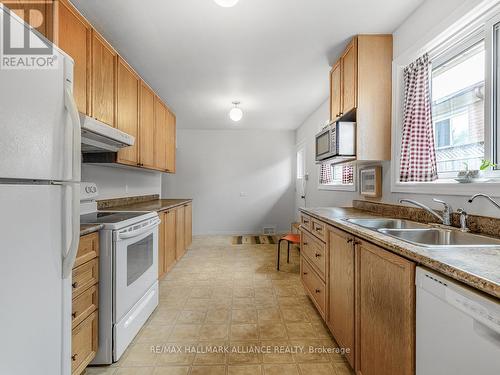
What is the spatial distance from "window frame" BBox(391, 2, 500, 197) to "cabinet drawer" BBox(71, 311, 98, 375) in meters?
2.39

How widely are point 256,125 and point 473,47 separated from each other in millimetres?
4342

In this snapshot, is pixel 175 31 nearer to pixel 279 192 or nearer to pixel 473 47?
pixel 473 47

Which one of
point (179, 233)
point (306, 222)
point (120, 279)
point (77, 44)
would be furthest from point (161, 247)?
point (77, 44)

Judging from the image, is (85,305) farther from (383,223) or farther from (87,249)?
(383,223)

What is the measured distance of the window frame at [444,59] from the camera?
1443 mm

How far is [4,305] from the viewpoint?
838mm

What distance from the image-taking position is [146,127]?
3252mm

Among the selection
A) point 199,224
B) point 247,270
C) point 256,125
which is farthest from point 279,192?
point 247,270

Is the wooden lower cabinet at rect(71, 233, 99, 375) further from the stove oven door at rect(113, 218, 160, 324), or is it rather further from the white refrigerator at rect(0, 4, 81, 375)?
the white refrigerator at rect(0, 4, 81, 375)

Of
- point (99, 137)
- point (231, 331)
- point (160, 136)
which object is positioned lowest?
point (231, 331)

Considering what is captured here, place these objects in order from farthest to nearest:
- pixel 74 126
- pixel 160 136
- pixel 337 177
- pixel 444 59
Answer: pixel 337 177, pixel 160 136, pixel 444 59, pixel 74 126

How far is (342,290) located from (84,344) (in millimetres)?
1611

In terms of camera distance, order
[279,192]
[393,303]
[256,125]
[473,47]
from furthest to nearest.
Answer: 1. [279,192]
2. [256,125]
3. [473,47]
4. [393,303]

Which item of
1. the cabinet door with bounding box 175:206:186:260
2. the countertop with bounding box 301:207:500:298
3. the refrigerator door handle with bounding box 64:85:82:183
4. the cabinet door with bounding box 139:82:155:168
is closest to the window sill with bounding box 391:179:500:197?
the countertop with bounding box 301:207:500:298
